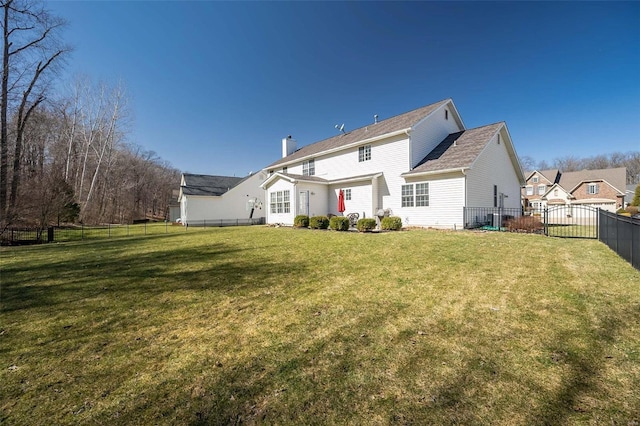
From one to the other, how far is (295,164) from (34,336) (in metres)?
21.4

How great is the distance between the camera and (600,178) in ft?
115

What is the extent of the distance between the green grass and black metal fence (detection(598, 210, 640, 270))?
0.37 meters

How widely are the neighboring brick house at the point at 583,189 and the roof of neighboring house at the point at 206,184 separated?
121 feet

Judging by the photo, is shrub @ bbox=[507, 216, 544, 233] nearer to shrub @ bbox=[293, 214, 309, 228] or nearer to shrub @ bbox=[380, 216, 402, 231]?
shrub @ bbox=[380, 216, 402, 231]

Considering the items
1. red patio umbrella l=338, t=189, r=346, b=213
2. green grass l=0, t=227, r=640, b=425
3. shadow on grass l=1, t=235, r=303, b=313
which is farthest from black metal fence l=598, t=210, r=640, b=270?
red patio umbrella l=338, t=189, r=346, b=213

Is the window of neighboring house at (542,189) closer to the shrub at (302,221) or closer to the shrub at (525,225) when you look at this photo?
the shrub at (525,225)

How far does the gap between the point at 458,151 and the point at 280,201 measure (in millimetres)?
12179

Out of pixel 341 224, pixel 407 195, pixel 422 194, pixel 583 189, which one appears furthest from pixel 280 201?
pixel 583 189

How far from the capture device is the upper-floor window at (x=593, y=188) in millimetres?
34562

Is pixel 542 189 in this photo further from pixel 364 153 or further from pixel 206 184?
pixel 206 184

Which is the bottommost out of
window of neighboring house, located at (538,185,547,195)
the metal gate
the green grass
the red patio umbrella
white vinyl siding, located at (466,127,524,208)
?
the green grass

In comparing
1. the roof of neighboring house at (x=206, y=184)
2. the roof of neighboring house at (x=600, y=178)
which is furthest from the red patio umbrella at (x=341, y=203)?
the roof of neighboring house at (x=600, y=178)

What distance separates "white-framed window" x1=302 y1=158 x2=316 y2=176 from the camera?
21.9 meters

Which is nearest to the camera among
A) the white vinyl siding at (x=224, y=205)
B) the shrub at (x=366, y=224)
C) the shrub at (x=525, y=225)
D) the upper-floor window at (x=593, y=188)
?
the shrub at (x=525, y=225)
